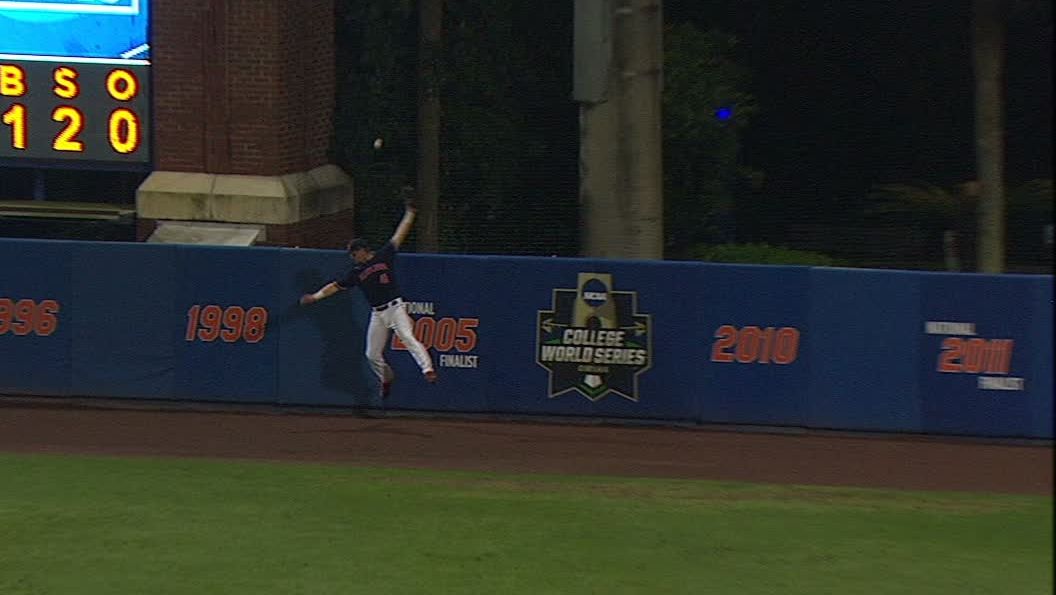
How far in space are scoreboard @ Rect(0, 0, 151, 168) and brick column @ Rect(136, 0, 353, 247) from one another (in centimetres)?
65

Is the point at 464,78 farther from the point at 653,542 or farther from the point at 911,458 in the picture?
the point at 653,542

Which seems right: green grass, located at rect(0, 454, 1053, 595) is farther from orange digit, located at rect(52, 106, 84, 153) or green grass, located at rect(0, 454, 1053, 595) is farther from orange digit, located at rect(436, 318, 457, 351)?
orange digit, located at rect(52, 106, 84, 153)

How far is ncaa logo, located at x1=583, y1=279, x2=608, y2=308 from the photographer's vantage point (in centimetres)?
1600

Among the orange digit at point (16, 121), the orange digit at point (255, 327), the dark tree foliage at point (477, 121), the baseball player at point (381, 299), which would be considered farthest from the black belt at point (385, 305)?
the dark tree foliage at point (477, 121)

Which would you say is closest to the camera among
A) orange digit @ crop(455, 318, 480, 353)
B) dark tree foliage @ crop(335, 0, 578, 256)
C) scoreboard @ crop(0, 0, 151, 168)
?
orange digit @ crop(455, 318, 480, 353)

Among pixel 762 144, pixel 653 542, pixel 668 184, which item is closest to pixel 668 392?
pixel 653 542

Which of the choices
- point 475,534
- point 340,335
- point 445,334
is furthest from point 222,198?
point 475,534

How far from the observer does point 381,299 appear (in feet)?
51.7

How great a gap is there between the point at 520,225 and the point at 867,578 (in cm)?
1407

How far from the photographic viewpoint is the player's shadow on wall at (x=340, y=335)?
16.4 m

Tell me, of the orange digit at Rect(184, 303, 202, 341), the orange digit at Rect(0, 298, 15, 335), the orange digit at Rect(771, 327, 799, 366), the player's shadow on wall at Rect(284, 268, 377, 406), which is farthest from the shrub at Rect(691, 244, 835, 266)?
the orange digit at Rect(0, 298, 15, 335)

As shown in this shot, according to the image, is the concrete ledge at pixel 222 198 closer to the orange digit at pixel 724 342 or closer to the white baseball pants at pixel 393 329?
the white baseball pants at pixel 393 329

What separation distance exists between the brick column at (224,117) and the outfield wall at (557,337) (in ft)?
13.6

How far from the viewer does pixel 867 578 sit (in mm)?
10422
